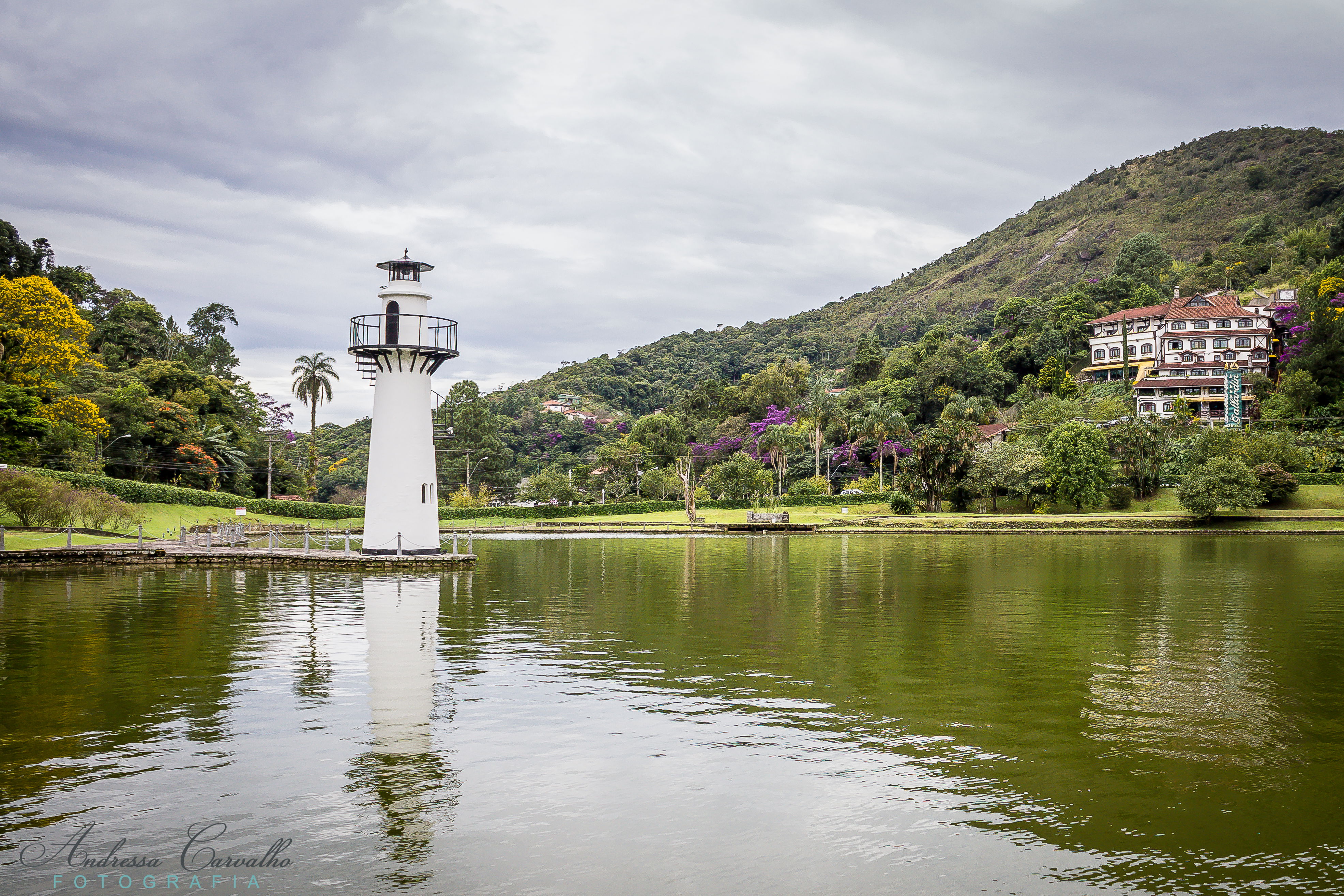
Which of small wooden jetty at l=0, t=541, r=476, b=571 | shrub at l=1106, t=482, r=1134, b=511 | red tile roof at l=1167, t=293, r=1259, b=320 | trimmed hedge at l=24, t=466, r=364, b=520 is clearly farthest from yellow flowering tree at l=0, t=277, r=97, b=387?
red tile roof at l=1167, t=293, r=1259, b=320

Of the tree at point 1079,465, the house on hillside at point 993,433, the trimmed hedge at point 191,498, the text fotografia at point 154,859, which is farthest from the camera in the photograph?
the house on hillside at point 993,433

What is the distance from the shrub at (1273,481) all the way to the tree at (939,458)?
1986 cm

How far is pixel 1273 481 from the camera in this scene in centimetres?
6556

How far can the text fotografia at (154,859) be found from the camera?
7.72 metres

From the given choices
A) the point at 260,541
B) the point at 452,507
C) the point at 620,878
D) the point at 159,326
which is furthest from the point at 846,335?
the point at 620,878

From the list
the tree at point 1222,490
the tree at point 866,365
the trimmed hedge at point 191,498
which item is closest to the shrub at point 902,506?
the tree at point 1222,490

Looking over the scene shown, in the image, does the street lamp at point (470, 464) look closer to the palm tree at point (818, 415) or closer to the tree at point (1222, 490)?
the palm tree at point (818, 415)

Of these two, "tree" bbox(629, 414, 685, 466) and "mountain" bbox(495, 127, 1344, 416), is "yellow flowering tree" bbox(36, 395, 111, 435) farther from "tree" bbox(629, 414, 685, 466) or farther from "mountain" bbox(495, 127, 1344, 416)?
"mountain" bbox(495, 127, 1344, 416)

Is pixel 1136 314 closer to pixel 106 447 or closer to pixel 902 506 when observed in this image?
pixel 902 506

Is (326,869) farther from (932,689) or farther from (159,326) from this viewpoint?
(159,326)

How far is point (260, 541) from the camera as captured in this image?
52969mm

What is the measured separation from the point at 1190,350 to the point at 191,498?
3913 inches

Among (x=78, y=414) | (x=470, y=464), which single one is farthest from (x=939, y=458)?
(x=78, y=414)

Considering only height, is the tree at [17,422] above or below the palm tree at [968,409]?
below
